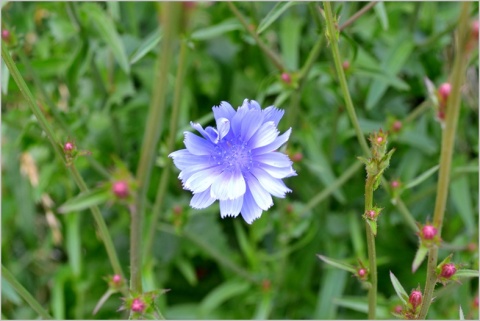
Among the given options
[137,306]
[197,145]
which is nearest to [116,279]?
[137,306]

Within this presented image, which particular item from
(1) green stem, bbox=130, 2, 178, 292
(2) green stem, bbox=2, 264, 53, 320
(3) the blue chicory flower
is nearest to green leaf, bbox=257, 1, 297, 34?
(3) the blue chicory flower

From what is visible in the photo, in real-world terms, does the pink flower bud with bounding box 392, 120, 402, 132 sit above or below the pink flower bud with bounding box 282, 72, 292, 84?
below

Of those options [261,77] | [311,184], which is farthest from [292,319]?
[261,77]

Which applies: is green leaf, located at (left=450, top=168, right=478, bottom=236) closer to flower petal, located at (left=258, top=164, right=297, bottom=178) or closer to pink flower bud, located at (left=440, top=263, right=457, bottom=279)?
pink flower bud, located at (left=440, top=263, right=457, bottom=279)

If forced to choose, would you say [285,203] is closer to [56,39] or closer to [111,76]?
[111,76]

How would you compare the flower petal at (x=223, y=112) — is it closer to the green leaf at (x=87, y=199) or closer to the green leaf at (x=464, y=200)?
the green leaf at (x=87, y=199)

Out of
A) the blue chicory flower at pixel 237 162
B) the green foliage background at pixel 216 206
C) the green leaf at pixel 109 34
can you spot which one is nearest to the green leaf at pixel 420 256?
the blue chicory flower at pixel 237 162

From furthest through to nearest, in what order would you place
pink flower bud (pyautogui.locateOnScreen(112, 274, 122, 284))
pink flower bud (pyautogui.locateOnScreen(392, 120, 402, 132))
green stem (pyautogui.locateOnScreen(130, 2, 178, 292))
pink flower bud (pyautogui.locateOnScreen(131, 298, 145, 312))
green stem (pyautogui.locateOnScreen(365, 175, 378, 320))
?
→ pink flower bud (pyautogui.locateOnScreen(392, 120, 402, 132)), pink flower bud (pyautogui.locateOnScreen(112, 274, 122, 284)), pink flower bud (pyautogui.locateOnScreen(131, 298, 145, 312)), green stem (pyautogui.locateOnScreen(365, 175, 378, 320)), green stem (pyautogui.locateOnScreen(130, 2, 178, 292))
